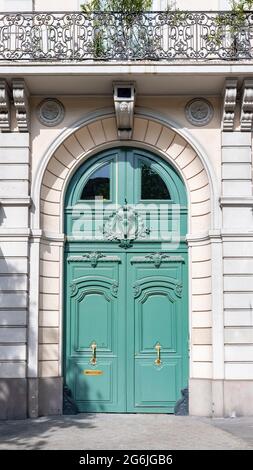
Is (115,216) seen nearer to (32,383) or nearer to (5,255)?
(5,255)

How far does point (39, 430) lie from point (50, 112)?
531 centimetres

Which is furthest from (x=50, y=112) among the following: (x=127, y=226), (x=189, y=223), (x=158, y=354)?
(x=158, y=354)

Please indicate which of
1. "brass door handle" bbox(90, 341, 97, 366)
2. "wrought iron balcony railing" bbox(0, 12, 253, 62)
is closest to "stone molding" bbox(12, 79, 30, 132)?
"wrought iron balcony railing" bbox(0, 12, 253, 62)

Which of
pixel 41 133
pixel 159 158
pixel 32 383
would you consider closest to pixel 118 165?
pixel 159 158

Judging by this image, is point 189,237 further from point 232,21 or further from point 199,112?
point 232,21

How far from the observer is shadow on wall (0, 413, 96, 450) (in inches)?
346

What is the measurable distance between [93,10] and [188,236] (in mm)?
4171

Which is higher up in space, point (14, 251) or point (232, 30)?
point (232, 30)

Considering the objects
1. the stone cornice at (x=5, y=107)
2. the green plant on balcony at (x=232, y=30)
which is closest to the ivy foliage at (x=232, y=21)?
the green plant on balcony at (x=232, y=30)

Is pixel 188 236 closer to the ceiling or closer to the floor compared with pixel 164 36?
closer to the floor

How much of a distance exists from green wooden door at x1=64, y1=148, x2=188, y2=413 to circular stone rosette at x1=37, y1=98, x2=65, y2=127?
97cm

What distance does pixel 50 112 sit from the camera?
1152 centimetres

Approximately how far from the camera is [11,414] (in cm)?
1066

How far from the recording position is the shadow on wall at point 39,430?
8.80 metres
